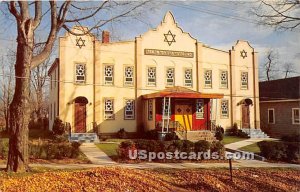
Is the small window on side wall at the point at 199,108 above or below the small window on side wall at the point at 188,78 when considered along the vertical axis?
below

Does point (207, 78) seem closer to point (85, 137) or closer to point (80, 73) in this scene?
point (80, 73)

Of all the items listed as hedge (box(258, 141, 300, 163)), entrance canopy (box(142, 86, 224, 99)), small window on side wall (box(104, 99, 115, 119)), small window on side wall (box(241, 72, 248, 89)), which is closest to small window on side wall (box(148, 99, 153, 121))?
entrance canopy (box(142, 86, 224, 99))

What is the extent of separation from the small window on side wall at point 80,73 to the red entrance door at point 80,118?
1764mm

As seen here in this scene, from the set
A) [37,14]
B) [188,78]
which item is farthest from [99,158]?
[188,78]

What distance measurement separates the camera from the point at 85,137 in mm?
22172

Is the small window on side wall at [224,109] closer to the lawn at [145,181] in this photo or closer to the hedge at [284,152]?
the hedge at [284,152]

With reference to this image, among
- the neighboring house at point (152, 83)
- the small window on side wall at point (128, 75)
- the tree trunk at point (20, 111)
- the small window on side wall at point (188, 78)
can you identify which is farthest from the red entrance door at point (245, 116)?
the tree trunk at point (20, 111)

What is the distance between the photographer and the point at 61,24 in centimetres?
1062

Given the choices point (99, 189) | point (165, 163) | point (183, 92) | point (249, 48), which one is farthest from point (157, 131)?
point (99, 189)

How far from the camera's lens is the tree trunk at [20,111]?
9.95m

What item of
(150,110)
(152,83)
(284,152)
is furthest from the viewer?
(152,83)

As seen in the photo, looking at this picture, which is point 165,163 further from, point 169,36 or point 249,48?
point 249,48

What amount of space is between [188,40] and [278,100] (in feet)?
32.9

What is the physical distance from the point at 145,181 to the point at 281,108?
23.3m
